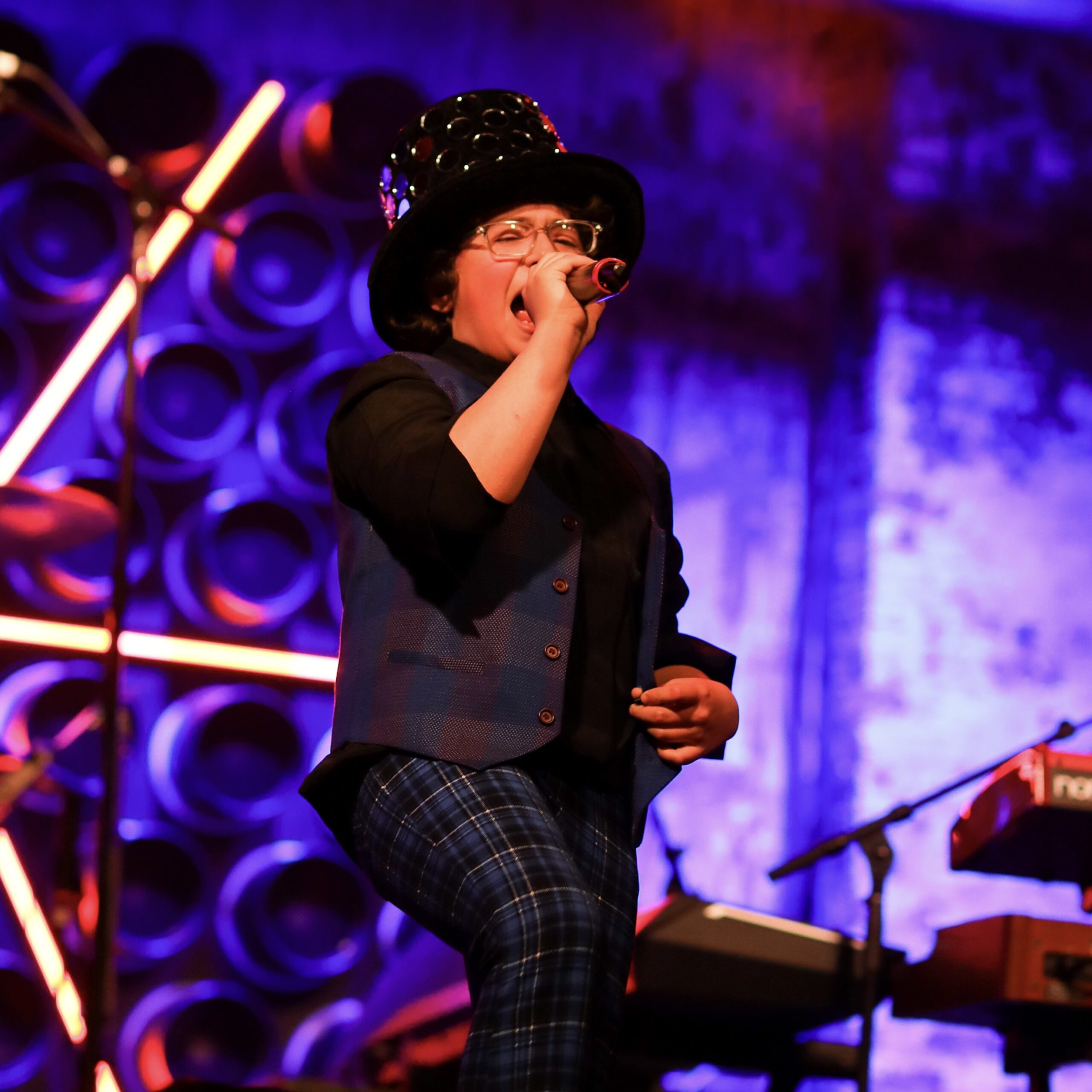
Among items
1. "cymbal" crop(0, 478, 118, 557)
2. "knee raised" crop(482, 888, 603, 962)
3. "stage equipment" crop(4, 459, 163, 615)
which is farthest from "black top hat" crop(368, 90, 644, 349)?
"stage equipment" crop(4, 459, 163, 615)

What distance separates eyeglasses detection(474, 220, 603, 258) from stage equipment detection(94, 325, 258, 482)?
7.37 feet

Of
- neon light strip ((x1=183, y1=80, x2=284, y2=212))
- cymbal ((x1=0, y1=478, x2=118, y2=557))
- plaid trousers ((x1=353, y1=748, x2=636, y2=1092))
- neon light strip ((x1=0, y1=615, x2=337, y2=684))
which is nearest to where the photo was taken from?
plaid trousers ((x1=353, y1=748, x2=636, y2=1092))

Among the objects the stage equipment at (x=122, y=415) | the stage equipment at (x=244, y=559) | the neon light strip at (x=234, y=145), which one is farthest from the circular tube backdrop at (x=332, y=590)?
the neon light strip at (x=234, y=145)

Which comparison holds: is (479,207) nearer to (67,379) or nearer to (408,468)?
(408,468)

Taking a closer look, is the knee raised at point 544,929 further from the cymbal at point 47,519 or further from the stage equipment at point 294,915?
the stage equipment at point 294,915

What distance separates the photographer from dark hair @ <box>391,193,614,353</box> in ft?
5.56

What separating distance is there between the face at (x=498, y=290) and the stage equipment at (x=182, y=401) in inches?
86.5

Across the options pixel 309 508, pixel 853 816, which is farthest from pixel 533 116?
pixel 853 816

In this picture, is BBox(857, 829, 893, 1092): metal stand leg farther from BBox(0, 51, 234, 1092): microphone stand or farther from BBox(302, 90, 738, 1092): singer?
BBox(0, 51, 234, 1092): microphone stand

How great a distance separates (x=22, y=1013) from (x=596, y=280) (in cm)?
267

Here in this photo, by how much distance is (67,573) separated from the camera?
360 cm

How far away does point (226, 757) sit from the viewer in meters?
3.59

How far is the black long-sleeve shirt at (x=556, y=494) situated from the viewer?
1.32 m

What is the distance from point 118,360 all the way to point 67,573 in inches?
23.3
